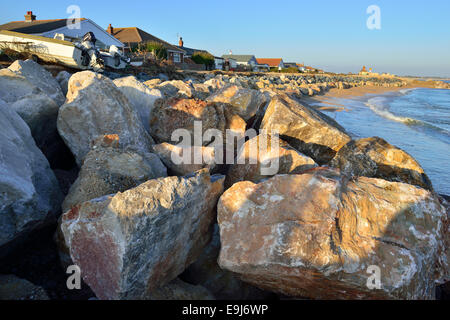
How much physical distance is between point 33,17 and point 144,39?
1223cm

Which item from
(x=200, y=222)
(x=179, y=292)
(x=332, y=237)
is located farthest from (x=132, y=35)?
(x=332, y=237)

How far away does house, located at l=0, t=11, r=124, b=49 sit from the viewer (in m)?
25.7

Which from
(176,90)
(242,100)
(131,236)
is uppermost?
(176,90)

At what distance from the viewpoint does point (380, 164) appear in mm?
3389

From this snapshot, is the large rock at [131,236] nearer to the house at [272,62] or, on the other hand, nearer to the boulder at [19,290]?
the boulder at [19,290]

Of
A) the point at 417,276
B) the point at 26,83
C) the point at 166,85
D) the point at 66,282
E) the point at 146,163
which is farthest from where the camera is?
the point at 166,85

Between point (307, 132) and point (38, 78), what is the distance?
3926 mm

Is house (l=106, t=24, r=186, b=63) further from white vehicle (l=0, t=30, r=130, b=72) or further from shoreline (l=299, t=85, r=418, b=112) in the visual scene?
white vehicle (l=0, t=30, r=130, b=72)

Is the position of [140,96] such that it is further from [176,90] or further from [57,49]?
[57,49]

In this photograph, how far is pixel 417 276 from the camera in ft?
6.57

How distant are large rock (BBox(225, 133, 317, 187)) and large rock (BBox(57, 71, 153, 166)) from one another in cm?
121

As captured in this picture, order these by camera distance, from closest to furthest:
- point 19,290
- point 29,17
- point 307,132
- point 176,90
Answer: point 19,290 → point 307,132 → point 176,90 → point 29,17
